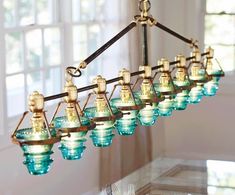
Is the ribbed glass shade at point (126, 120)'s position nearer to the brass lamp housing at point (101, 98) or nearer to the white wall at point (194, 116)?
the brass lamp housing at point (101, 98)

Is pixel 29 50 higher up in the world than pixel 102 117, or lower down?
higher up

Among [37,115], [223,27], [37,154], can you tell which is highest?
[223,27]

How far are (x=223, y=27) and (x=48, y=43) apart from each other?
1.89 m

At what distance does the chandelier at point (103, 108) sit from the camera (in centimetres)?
169

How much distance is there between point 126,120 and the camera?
2.07m

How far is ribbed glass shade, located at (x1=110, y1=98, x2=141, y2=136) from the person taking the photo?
206 centimetres

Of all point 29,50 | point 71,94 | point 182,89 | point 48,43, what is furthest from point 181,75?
point 48,43

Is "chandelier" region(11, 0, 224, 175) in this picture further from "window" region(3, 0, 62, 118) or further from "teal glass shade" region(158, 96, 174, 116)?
"window" region(3, 0, 62, 118)

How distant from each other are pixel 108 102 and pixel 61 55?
101 inches

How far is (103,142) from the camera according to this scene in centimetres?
191

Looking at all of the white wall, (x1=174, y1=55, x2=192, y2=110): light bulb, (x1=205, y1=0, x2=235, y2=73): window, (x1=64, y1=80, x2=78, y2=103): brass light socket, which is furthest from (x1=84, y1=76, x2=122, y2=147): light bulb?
(x1=205, y1=0, x2=235, y2=73): window

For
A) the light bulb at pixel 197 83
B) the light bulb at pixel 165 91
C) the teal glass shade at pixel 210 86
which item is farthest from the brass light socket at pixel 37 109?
the teal glass shade at pixel 210 86

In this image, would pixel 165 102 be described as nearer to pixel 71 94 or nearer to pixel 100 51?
pixel 100 51

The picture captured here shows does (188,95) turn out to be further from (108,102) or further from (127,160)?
(127,160)
